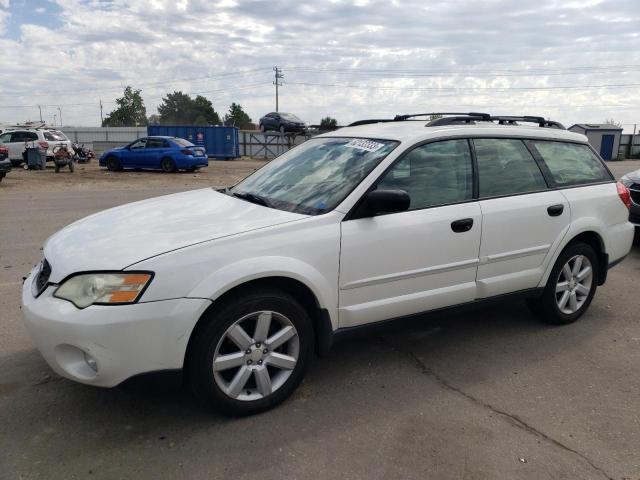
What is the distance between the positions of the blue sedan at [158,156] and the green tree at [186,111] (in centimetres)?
7464

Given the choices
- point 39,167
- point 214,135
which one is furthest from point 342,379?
point 214,135

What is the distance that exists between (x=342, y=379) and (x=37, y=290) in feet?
6.32

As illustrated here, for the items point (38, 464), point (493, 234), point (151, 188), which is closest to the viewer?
point (38, 464)

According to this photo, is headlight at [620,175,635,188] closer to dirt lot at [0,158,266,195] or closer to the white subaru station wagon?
the white subaru station wagon

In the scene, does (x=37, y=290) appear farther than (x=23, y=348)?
No

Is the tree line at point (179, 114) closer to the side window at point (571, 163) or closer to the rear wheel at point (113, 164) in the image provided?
the rear wheel at point (113, 164)

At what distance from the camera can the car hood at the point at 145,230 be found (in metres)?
2.86

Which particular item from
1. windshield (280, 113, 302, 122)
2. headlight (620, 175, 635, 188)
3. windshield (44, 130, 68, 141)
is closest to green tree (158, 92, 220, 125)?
windshield (280, 113, 302, 122)

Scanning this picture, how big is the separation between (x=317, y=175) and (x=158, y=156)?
20.1 m

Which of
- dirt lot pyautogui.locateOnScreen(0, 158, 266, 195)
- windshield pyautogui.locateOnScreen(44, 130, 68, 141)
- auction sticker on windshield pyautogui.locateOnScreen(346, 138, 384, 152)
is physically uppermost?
auction sticker on windshield pyautogui.locateOnScreen(346, 138, 384, 152)

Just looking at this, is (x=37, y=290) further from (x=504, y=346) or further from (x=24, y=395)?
(x=504, y=346)

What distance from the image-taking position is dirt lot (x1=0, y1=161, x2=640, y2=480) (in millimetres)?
2682

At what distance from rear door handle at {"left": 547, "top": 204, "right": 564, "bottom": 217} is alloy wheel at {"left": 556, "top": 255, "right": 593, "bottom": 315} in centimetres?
46

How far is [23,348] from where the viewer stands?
3926 mm
